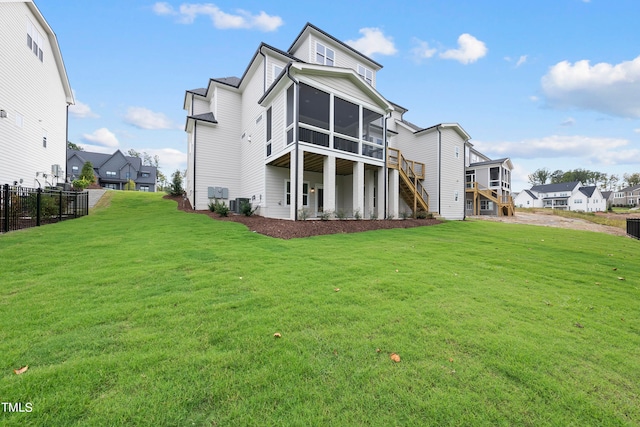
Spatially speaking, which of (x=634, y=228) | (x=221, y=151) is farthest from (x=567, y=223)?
(x=221, y=151)

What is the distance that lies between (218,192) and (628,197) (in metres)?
105

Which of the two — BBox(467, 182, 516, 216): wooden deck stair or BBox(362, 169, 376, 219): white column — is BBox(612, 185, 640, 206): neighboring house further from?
BBox(362, 169, 376, 219): white column

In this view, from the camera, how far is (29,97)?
1419 cm

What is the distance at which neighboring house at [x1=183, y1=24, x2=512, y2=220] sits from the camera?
40.3 feet

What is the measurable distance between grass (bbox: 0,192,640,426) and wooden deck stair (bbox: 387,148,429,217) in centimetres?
1164

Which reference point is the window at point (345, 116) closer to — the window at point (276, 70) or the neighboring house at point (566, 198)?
the window at point (276, 70)

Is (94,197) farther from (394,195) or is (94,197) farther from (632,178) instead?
(632,178)

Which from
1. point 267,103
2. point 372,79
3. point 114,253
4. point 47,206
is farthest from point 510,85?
point 47,206

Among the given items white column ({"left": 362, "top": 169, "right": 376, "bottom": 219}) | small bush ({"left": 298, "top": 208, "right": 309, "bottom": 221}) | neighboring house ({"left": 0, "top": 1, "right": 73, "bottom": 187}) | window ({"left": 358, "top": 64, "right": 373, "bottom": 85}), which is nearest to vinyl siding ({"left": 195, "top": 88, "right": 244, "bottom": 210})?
small bush ({"left": 298, "top": 208, "right": 309, "bottom": 221})

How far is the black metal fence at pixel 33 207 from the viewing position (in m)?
8.65

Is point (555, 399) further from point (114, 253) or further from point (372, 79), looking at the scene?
point (372, 79)

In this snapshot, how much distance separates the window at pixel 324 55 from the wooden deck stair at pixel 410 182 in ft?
23.5

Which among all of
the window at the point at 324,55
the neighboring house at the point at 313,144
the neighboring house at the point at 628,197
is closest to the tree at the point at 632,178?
the neighboring house at the point at 628,197

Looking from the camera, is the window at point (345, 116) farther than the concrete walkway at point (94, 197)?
No
